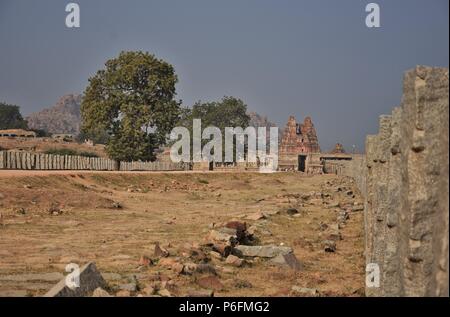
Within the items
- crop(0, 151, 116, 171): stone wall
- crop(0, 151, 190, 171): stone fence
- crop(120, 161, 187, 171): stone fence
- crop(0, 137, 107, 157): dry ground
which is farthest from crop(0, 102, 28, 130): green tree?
crop(0, 151, 116, 171): stone wall

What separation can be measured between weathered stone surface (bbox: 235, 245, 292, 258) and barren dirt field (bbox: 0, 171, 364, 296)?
0.41ft

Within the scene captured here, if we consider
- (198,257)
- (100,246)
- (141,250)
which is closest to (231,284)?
(198,257)

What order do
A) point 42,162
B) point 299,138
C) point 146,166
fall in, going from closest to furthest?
point 42,162, point 146,166, point 299,138

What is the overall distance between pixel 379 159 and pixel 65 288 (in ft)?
14.5

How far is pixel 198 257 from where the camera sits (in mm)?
10336

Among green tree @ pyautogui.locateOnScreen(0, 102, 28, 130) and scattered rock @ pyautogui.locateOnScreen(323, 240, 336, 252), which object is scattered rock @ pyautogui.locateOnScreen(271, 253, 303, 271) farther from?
green tree @ pyautogui.locateOnScreen(0, 102, 28, 130)

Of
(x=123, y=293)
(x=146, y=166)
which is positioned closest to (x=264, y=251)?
(x=123, y=293)

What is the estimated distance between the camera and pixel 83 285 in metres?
7.06

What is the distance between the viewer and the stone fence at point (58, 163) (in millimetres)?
32222

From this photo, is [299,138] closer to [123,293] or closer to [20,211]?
[20,211]

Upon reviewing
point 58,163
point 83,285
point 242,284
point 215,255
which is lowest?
point 242,284

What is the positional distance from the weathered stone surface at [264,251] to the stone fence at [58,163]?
77.0 ft

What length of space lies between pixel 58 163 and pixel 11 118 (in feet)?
276

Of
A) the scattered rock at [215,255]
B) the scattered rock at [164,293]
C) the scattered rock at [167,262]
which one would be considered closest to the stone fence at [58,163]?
the scattered rock at [215,255]
